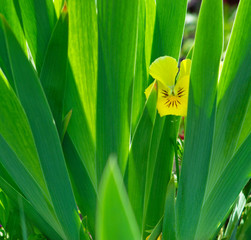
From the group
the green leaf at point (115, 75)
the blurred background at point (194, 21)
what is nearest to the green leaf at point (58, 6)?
the green leaf at point (115, 75)

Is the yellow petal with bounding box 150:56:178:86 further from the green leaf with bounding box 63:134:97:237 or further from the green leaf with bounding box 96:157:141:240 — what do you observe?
the green leaf with bounding box 96:157:141:240

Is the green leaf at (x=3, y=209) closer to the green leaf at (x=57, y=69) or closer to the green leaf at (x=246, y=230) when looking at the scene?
the green leaf at (x=57, y=69)

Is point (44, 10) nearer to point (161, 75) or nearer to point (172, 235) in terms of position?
point (161, 75)

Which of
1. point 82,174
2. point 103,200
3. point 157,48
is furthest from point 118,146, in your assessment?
point 103,200

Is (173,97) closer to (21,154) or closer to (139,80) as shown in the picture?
(139,80)

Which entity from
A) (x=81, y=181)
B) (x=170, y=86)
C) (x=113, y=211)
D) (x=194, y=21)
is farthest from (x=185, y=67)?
(x=194, y=21)

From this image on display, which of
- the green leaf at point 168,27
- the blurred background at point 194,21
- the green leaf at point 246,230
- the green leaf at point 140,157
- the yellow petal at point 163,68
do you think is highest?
the blurred background at point 194,21

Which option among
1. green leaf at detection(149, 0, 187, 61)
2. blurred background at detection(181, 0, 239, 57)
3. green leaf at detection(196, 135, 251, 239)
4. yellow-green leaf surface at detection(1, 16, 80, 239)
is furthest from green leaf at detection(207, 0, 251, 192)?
blurred background at detection(181, 0, 239, 57)

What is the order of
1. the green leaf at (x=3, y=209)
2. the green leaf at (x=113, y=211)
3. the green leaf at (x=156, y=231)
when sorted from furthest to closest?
the green leaf at (x=3, y=209) → the green leaf at (x=156, y=231) → the green leaf at (x=113, y=211)
